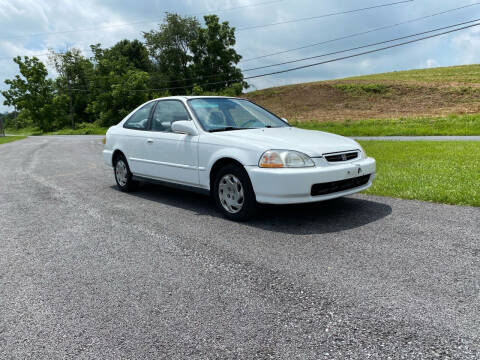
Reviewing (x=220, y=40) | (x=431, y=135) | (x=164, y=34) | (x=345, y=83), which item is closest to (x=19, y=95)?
(x=164, y=34)

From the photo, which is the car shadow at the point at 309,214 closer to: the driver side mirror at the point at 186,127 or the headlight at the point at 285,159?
the headlight at the point at 285,159

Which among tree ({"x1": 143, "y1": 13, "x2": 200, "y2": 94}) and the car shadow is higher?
tree ({"x1": 143, "y1": 13, "x2": 200, "y2": 94})

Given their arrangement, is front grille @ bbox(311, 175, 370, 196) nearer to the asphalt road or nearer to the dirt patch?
the asphalt road

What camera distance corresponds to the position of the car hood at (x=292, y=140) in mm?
4520

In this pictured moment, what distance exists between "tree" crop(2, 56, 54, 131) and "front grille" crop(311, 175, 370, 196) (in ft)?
221

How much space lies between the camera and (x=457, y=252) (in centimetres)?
366

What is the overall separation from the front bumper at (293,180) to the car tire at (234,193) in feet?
0.43

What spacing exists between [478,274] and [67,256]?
3.68 meters

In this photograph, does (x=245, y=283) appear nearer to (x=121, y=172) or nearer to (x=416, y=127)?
(x=121, y=172)

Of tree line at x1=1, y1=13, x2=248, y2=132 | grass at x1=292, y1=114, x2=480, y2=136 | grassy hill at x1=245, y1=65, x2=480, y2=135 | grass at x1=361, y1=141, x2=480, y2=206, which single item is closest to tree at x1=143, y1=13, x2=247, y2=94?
tree line at x1=1, y1=13, x2=248, y2=132

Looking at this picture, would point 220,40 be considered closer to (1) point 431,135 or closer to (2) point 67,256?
(1) point 431,135

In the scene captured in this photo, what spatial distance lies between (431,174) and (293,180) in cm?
440

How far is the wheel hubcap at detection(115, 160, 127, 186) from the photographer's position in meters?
6.90

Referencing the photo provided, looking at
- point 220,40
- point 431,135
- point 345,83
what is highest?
point 220,40
